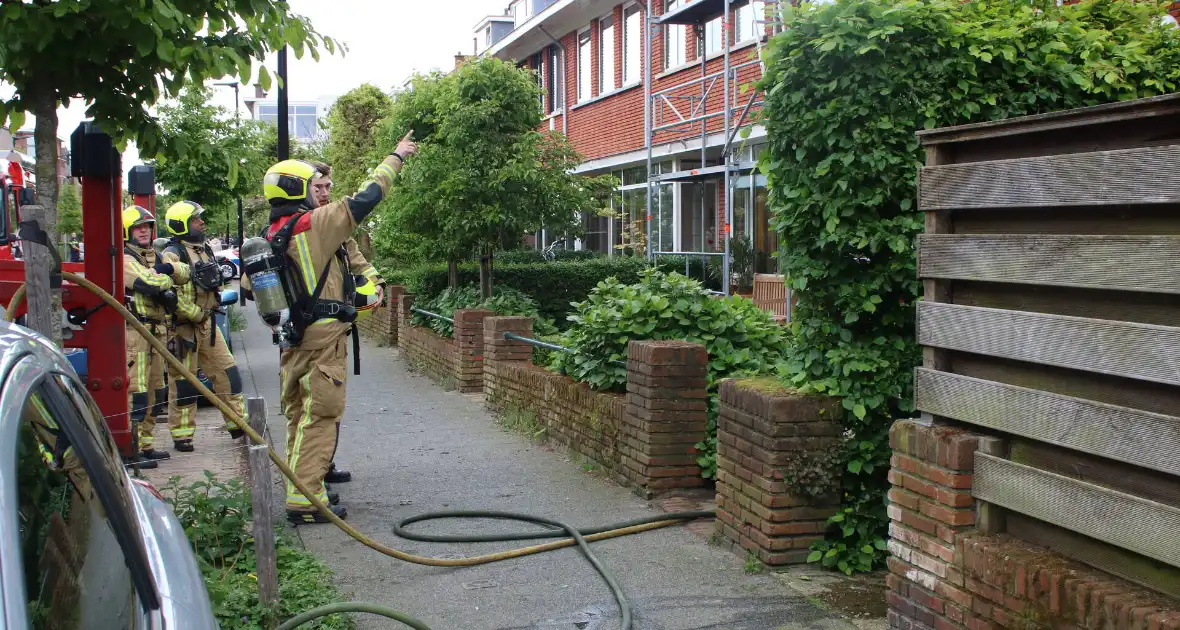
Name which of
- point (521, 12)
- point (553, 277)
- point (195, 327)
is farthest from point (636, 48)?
point (195, 327)

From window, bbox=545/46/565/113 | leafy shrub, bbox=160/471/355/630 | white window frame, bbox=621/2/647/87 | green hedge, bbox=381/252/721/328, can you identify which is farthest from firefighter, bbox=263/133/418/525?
window, bbox=545/46/565/113

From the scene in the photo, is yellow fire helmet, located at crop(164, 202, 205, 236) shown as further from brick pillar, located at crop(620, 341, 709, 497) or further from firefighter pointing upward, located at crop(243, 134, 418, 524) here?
brick pillar, located at crop(620, 341, 709, 497)

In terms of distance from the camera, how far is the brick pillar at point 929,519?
422 centimetres

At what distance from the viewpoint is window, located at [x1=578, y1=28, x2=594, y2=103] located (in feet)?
84.2

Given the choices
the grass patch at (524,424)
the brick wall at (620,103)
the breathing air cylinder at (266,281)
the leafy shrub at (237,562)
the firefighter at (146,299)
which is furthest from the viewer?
the brick wall at (620,103)

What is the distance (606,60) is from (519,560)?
19.6 m

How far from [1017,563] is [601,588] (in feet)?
7.64

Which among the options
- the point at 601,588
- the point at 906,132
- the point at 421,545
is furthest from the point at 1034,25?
the point at 421,545

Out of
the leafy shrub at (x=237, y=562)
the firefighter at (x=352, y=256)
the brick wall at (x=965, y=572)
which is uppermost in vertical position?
the firefighter at (x=352, y=256)

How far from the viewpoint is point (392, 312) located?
18734 millimetres

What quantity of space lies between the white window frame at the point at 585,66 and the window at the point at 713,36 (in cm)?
618

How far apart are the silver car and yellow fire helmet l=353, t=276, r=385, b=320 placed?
390 centimetres

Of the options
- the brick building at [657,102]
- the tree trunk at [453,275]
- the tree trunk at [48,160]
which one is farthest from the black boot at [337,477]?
the tree trunk at [453,275]

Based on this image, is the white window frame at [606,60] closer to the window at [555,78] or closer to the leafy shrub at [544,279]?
the window at [555,78]
